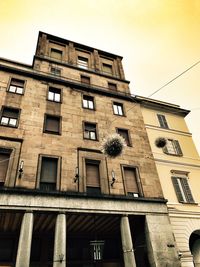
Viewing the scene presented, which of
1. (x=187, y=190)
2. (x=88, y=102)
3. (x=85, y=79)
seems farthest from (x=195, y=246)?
(x=85, y=79)

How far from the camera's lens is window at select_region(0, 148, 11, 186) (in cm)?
1087

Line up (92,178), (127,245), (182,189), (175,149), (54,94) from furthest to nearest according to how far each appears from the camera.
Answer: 1. (175,149)
2. (54,94)
3. (182,189)
4. (92,178)
5. (127,245)

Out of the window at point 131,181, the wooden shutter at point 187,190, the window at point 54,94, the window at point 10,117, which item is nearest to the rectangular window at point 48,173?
the window at point 10,117

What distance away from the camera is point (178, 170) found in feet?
53.0

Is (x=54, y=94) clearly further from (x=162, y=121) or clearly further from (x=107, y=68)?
(x=162, y=121)

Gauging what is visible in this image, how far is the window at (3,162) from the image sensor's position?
10867 millimetres

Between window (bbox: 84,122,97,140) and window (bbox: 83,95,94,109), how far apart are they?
71.5 inches

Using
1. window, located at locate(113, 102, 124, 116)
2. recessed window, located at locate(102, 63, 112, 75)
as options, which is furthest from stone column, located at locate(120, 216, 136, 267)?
recessed window, located at locate(102, 63, 112, 75)

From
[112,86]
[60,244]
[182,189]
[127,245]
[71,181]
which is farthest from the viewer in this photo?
[112,86]

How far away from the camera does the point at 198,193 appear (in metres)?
15.5

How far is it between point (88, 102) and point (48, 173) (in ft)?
23.5

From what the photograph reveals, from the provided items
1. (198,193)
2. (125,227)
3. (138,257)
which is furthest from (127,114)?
(138,257)

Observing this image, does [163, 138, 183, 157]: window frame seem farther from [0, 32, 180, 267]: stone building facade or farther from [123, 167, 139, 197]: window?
[123, 167, 139, 197]: window

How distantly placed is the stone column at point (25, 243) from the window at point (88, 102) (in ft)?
30.2
